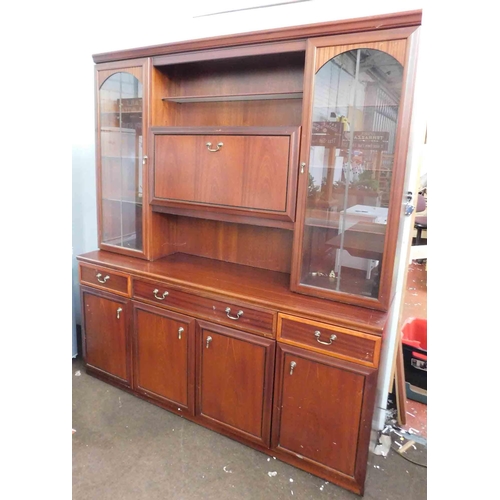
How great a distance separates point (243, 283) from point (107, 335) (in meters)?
0.96

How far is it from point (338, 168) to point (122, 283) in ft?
4.39

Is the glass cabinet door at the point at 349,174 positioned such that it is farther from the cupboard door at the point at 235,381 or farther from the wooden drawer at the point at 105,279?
the wooden drawer at the point at 105,279

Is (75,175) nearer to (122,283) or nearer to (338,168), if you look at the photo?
(122,283)

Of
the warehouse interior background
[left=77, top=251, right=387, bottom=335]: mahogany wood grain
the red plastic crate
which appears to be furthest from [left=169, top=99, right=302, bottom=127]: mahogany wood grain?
the warehouse interior background

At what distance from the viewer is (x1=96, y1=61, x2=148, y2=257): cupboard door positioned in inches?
82.7

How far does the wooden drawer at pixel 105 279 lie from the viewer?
2.12 metres

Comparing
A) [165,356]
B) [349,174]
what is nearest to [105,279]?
[165,356]

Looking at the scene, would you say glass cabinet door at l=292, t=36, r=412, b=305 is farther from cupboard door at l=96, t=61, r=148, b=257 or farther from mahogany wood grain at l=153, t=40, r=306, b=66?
cupboard door at l=96, t=61, r=148, b=257

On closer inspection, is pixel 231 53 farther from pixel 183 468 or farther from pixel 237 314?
pixel 183 468
